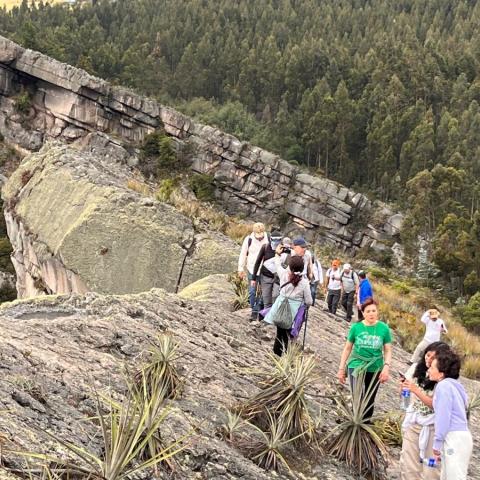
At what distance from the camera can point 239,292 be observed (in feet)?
36.9

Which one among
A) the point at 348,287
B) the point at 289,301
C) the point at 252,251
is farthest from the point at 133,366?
the point at 348,287

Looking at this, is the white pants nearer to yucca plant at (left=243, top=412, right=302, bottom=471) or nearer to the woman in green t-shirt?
yucca plant at (left=243, top=412, right=302, bottom=471)

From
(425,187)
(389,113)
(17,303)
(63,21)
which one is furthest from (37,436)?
(63,21)

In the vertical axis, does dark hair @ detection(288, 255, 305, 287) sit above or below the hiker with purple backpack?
above

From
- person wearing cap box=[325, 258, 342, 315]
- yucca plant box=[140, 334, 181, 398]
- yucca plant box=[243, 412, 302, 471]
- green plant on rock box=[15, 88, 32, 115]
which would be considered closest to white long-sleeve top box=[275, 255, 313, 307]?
yucca plant box=[140, 334, 181, 398]

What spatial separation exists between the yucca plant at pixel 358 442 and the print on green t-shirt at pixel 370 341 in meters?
0.36

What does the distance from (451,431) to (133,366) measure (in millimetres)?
3092

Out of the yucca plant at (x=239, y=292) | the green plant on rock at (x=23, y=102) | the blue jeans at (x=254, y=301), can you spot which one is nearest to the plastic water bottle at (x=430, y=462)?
the blue jeans at (x=254, y=301)

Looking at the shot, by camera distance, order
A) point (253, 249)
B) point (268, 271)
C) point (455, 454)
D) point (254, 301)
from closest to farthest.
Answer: point (455, 454) → point (268, 271) → point (253, 249) → point (254, 301)

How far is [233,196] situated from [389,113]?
761 inches

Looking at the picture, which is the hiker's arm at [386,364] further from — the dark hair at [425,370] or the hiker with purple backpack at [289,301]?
the hiker with purple backpack at [289,301]

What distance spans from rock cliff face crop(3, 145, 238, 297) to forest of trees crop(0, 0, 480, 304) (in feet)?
93.9

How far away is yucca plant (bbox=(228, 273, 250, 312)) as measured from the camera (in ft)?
35.2

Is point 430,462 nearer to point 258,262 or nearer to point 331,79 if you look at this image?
point 258,262
